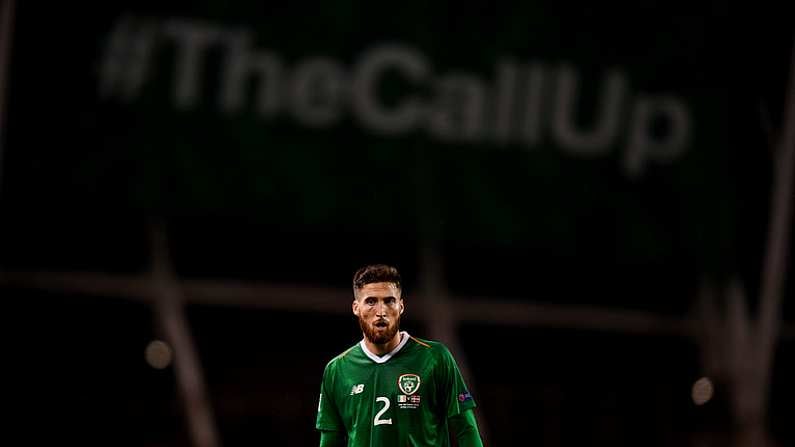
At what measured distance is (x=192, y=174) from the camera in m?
9.79

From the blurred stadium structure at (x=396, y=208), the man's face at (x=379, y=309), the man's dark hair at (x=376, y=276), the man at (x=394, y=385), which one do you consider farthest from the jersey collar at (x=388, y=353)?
the blurred stadium structure at (x=396, y=208)

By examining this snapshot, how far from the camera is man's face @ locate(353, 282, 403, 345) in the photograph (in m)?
5.05

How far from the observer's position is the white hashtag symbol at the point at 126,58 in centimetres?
973

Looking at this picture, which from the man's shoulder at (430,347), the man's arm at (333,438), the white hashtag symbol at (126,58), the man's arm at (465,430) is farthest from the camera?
the white hashtag symbol at (126,58)

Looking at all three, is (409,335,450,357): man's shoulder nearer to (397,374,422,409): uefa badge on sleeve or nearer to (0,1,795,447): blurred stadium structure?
(397,374,422,409): uefa badge on sleeve

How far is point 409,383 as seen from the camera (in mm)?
5199

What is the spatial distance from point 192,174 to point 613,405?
3905 mm

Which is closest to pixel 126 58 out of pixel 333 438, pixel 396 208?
pixel 396 208

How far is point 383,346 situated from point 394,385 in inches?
6.6

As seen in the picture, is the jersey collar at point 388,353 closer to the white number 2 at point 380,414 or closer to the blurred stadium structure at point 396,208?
the white number 2 at point 380,414

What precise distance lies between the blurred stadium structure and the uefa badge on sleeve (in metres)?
4.78

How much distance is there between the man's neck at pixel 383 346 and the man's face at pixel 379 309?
6cm

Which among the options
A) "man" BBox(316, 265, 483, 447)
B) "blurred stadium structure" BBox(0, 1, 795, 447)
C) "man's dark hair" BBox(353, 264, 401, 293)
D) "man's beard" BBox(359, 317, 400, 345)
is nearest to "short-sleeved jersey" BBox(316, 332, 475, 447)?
"man" BBox(316, 265, 483, 447)

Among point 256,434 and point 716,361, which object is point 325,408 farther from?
point 716,361
